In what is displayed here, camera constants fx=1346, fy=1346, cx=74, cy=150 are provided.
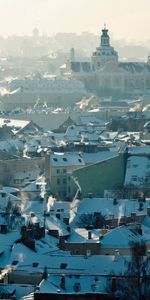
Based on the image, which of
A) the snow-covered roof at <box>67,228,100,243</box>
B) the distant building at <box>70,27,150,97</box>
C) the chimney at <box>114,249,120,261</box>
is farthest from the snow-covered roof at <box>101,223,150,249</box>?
the distant building at <box>70,27,150,97</box>

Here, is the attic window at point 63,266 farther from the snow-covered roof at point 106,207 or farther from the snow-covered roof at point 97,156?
the snow-covered roof at point 97,156

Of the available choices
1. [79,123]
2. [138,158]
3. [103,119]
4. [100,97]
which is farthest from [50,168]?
[100,97]

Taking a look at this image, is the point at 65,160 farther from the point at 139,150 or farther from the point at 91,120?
the point at 91,120

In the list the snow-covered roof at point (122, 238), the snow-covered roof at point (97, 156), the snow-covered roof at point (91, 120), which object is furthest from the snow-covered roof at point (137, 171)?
the snow-covered roof at point (91, 120)

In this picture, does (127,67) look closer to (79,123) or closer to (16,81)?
(16,81)

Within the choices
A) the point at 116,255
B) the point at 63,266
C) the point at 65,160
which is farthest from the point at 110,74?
the point at 63,266

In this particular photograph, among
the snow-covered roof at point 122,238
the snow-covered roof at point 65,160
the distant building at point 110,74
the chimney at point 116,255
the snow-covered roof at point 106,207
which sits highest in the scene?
the distant building at point 110,74

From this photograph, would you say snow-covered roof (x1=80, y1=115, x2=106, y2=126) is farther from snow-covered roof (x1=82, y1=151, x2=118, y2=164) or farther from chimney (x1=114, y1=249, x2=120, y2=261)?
chimney (x1=114, y1=249, x2=120, y2=261)

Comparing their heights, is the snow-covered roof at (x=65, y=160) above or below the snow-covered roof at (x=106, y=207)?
above

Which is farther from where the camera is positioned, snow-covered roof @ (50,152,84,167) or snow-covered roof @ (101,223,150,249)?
snow-covered roof @ (50,152,84,167)

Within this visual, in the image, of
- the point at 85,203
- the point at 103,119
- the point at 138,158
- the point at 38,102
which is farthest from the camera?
the point at 38,102

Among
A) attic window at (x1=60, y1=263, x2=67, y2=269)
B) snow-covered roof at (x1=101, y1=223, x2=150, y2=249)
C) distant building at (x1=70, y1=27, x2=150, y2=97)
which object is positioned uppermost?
distant building at (x1=70, y1=27, x2=150, y2=97)
